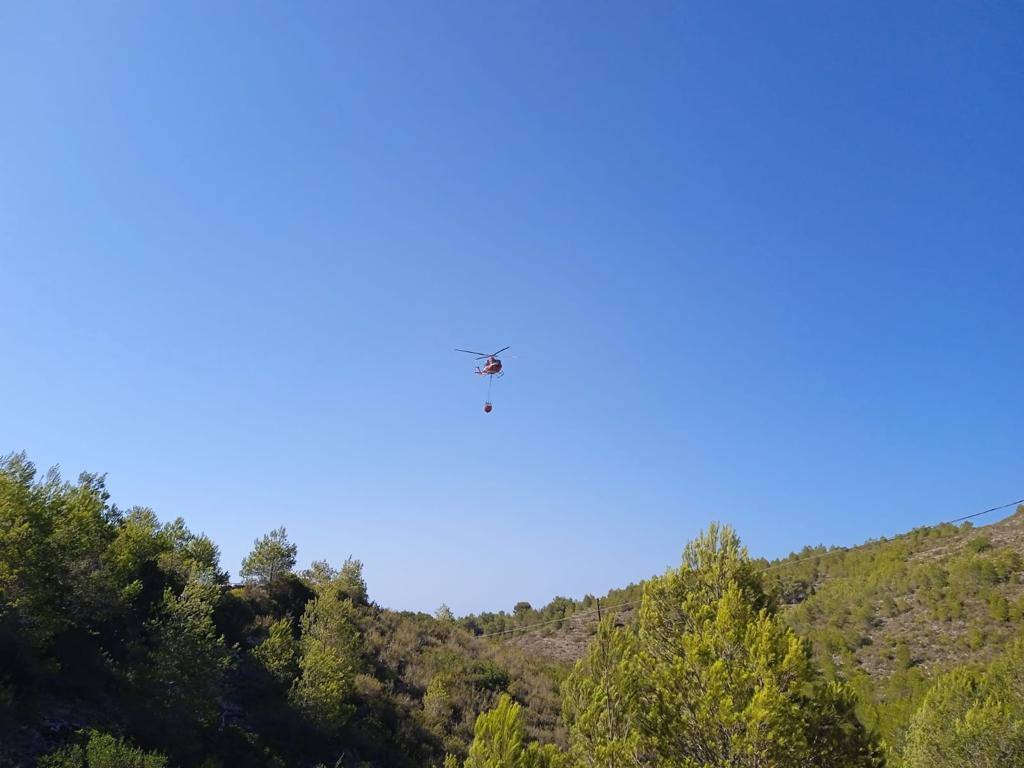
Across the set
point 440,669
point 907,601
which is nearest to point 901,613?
point 907,601

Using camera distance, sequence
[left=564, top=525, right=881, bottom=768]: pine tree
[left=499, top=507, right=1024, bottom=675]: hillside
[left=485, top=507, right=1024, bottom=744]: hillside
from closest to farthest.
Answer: [left=564, top=525, right=881, bottom=768]: pine tree, [left=485, top=507, right=1024, bottom=744]: hillside, [left=499, top=507, right=1024, bottom=675]: hillside

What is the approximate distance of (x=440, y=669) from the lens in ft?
142

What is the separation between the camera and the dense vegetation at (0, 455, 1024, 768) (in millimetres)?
15305

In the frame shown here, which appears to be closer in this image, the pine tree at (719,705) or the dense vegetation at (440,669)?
the pine tree at (719,705)

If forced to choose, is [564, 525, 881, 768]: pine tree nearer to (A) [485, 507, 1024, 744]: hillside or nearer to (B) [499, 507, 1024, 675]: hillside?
(B) [499, 507, 1024, 675]: hillside

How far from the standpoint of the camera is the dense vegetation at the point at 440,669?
15305mm

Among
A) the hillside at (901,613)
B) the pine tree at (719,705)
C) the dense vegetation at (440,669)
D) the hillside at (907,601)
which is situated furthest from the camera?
the hillside at (907,601)

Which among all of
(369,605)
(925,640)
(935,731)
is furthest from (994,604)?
(369,605)

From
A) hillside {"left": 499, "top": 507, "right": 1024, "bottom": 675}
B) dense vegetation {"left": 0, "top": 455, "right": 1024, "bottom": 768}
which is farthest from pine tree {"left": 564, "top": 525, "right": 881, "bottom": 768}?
hillside {"left": 499, "top": 507, "right": 1024, "bottom": 675}

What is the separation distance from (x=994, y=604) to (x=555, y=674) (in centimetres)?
3502

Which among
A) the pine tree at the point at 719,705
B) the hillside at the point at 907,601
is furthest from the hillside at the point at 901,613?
the pine tree at the point at 719,705

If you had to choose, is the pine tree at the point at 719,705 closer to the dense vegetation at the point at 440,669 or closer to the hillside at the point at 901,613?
the dense vegetation at the point at 440,669

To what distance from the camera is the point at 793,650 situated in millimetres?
15047

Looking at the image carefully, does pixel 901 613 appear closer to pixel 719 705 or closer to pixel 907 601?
pixel 907 601
